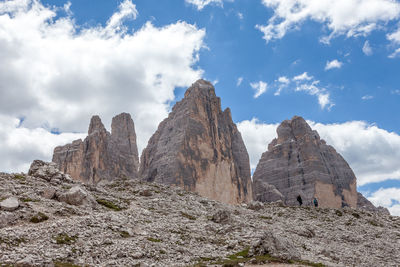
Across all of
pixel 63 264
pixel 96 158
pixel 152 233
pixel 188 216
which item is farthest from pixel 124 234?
pixel 96 158

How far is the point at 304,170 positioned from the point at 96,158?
81.8 meters

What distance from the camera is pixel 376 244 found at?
4409 cm

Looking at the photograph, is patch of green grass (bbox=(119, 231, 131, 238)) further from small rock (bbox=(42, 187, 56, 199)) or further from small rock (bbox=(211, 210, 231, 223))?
small rock (bbox=(211, 210, 231, 223))

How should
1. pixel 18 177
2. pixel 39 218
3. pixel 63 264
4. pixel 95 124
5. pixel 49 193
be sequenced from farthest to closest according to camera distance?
pixel 95 124
pixel 18 177
pixel 49 193
pixel 39 218
pixel 63 264

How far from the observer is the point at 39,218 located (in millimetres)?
28688

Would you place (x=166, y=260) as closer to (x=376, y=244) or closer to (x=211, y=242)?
(x=211, y=242)

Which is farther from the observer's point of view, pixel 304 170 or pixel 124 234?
pixel 304 170

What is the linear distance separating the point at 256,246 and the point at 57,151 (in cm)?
14573

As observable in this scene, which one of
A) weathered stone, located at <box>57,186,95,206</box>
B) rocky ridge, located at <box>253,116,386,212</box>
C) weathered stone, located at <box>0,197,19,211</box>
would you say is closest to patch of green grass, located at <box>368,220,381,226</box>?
weathered stone, located at <box>57,186,95,206</box>

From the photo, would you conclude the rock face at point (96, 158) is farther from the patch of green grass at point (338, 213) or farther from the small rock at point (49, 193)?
the small rock at point (49, 193)

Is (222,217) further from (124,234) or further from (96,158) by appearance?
(96,158)

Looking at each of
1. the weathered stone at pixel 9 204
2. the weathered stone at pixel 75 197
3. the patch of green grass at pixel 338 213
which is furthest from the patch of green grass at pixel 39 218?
the patch of green grass at pixel 338 213

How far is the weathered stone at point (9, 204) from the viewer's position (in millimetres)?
28336

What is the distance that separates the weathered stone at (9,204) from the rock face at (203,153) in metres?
77.1
